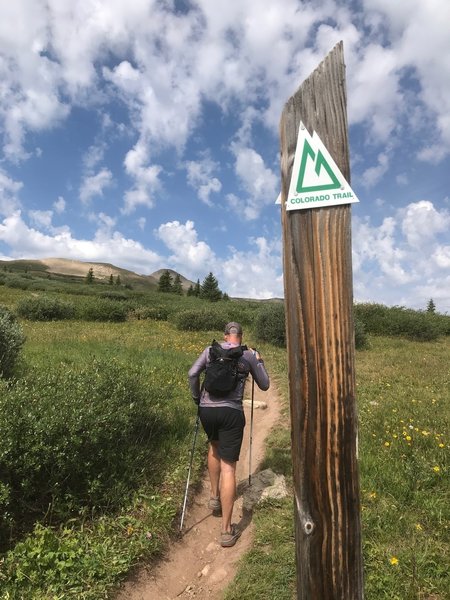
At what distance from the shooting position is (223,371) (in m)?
4.96

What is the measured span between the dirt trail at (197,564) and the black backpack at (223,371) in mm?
1897

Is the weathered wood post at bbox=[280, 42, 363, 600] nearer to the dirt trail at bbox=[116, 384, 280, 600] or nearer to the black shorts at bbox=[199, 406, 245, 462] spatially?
the dirt trail at bbox=[116, 384, 280, 600]

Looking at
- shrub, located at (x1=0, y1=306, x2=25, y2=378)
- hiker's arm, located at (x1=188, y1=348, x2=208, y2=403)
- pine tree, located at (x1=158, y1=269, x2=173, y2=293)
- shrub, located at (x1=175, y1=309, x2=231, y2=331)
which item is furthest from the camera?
pine tree, located at (x1=158, y1=269, x2=173, y2=293)

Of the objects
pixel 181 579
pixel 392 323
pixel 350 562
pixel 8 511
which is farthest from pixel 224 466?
pixel 392 323

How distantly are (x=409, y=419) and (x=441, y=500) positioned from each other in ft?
9.46

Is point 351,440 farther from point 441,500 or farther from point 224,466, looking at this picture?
point 441,500

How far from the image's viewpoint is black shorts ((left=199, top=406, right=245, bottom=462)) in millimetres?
5086

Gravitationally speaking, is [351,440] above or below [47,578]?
above

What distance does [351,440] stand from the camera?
1.91 m

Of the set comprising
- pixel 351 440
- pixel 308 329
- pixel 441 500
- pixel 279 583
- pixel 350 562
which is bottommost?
pixel 279 583

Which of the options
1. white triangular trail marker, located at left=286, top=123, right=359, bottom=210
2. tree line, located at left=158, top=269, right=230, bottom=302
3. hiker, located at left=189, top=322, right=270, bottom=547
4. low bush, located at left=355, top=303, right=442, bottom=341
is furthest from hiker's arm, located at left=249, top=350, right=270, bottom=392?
tree line, located at left=158, top=269, right=230, bottom=302

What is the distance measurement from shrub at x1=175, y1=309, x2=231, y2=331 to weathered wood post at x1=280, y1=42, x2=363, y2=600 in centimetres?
2364

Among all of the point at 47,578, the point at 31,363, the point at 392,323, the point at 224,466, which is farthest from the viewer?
the point at 392,323

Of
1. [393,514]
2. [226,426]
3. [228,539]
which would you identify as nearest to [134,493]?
[228,539]
